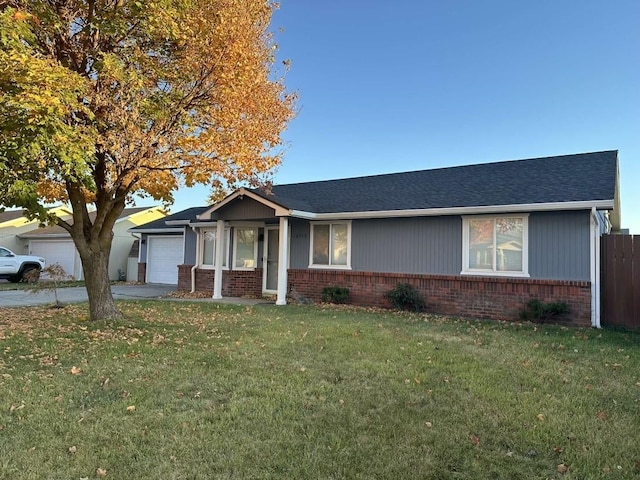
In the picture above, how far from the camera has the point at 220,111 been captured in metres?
8.10

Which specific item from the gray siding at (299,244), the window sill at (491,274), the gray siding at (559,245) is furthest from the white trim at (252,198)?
the gray siding at (559,245)

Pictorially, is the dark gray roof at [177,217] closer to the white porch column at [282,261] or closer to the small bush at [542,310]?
the white porch column at [282,261]

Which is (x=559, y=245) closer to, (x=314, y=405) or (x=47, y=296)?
(x=314, y=405)

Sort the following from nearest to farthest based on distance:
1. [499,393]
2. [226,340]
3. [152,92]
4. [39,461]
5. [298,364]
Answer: [39,461]
[499,393]
[298,364]
[226,340]
[152,92]

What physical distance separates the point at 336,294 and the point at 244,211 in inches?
152

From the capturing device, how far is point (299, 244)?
13594mm

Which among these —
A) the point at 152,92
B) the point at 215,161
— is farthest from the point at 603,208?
the point at 152,92

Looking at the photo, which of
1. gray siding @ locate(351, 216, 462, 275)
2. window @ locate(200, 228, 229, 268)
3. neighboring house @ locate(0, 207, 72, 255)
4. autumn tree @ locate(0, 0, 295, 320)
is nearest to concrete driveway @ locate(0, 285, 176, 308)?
window @ locate(200, 228, 229, 268)

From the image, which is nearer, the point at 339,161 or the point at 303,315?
the point at 303,315

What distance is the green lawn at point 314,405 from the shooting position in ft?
10.3

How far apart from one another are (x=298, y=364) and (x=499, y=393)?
2.45 metres

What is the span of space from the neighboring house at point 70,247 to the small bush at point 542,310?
1867 cm

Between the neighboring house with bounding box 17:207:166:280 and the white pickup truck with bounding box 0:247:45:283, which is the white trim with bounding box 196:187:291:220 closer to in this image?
the neighboring house with bounding box 17:207:166:280

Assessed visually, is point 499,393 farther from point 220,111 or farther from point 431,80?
point 431,80
